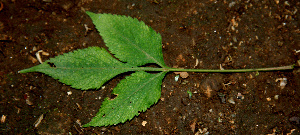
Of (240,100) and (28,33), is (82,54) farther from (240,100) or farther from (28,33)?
(240,100)

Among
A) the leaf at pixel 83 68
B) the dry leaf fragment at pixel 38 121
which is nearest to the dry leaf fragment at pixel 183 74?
the leaf at pixel 83 68

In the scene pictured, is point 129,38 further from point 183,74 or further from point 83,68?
point 183,74

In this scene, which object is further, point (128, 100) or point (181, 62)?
point (181, 62)

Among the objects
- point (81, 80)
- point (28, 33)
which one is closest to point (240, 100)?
point (81, 80)

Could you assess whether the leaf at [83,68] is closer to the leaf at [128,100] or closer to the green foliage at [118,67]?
the green foliage at [118,67]

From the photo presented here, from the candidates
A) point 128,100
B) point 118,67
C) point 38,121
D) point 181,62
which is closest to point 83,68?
point 118,67

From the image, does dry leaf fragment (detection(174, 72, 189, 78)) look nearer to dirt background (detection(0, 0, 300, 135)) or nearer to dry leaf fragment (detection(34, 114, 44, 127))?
dirt background (detection(0, 0, 300, 135))

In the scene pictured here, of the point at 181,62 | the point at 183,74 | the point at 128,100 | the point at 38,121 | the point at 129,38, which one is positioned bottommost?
the point at 38,121

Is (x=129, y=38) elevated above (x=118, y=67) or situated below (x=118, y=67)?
above
